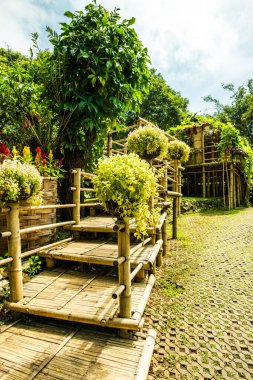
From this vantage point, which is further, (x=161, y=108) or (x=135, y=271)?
(x=161, y=108)

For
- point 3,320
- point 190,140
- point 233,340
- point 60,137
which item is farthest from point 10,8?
point 190,140

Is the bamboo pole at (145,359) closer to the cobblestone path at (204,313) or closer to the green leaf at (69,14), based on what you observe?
the cobblestone path at (204,313)

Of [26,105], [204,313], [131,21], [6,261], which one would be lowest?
[204,313]

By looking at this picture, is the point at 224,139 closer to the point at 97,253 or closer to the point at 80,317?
the point at 97,253

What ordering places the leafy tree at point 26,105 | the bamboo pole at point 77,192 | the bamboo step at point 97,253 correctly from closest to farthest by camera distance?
the bamboo step at point 97,253
the bamboo pole at point 77,192
the leafy tree at point 26,105

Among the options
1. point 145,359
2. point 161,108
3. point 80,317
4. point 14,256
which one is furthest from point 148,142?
point 161,108

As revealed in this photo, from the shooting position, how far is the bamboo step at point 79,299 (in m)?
2.23

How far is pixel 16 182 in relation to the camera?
2436mm

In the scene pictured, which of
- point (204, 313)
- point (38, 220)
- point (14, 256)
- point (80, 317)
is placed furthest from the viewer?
point (38, 220)

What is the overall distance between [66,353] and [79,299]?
62 centimetres

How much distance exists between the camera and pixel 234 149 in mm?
11797

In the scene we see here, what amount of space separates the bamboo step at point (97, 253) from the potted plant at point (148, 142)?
1720 mm

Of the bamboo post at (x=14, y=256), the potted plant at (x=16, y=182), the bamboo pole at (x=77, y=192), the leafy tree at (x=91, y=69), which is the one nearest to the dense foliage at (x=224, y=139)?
the leafy tree at (x=91, y=69)

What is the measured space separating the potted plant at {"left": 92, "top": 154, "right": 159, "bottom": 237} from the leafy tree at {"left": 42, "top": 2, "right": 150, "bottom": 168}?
2239 millimetres
